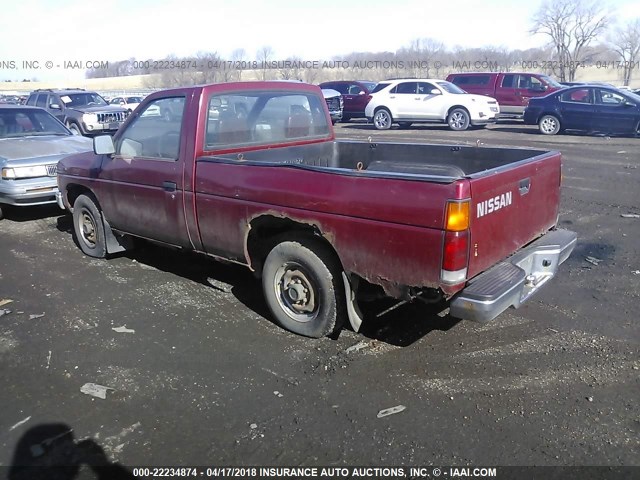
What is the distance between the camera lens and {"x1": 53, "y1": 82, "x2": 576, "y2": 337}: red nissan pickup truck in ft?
11.1

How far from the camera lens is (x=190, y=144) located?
469cm

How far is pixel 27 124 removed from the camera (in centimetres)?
928

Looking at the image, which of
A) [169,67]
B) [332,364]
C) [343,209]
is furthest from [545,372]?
[169,67]

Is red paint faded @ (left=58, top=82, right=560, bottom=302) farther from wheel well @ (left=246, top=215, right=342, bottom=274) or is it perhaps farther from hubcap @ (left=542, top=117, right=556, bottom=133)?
hubcap @ (left=542, top=117, right=556, bottom=133)

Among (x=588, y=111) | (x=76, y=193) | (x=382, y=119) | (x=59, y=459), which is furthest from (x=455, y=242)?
(x=382, y=119)

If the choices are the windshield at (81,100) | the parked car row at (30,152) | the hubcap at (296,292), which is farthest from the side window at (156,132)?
the windshield at (81,100)

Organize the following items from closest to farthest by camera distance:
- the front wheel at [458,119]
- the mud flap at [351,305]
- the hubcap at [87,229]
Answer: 1. the mud flap at [351,305]
2. the hubcap at [87,229]
3. the front wheel at [458,119]

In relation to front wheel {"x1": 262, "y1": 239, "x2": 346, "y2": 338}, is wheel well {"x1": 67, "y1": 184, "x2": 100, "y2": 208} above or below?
above

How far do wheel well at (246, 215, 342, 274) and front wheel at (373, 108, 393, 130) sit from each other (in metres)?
17.4

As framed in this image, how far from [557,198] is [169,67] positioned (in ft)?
217

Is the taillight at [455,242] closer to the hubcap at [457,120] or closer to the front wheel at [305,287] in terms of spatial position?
the front wheel at [305,287]

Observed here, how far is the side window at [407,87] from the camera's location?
20.3m

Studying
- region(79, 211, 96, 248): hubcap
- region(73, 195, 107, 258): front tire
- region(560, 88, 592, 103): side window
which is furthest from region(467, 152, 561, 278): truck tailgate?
region(560, 88, 592, 103): side window

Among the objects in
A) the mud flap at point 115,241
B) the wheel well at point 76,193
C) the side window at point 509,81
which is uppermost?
the side window at point 509,81
